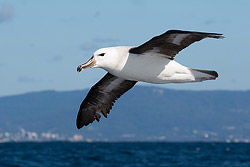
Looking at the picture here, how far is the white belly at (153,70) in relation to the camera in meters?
10.8

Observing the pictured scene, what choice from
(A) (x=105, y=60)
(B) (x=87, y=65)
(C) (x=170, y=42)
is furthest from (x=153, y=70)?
(B) (x=87, y=65)

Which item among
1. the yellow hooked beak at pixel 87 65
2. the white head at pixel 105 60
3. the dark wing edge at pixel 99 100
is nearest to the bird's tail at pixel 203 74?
the white head at pixel 105 60

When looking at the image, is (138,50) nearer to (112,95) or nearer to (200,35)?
(200,35)

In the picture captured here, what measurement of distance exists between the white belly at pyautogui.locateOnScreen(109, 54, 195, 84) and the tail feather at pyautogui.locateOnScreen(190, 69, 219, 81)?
0.11 metres

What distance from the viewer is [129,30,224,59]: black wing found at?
1023 centimetres

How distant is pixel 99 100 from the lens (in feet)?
46.0

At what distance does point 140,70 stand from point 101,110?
3376mm

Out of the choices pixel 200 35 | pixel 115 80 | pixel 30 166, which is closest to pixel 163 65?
pixel 200 35

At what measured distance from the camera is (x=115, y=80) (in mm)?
13609

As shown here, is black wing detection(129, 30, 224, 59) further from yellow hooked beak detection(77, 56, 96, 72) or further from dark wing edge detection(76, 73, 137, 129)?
dark wing edge detection(76, 73, 137, 129)

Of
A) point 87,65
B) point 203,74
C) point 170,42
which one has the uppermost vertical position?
point 170,42

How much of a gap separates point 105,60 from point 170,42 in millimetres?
1282

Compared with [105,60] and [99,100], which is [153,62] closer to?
[105,60]

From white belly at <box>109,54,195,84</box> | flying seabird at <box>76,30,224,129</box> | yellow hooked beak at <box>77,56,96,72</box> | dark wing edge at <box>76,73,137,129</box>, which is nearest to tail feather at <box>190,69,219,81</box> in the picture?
flying seabird at <box>76,30,224,129</box>
